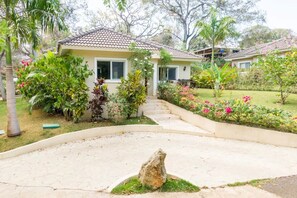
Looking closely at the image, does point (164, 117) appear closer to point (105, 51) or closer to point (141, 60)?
point (141, 60)

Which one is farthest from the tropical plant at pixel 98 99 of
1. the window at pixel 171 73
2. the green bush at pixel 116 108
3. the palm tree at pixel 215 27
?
the palm tree at pixel 215 27

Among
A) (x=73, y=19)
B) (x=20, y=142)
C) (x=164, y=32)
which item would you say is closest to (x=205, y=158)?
(x=20, y=142)

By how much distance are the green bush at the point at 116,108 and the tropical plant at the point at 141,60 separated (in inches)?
107

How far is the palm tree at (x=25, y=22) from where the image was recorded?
744 centimetres

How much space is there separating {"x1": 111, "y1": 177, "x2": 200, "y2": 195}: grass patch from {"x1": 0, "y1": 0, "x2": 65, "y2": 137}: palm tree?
236 inches

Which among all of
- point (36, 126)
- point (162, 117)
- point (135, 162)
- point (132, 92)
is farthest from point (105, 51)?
point (135, 162)

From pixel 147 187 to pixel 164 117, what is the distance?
765 cm

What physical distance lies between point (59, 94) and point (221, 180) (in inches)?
314

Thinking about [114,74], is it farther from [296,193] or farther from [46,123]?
[296,193]

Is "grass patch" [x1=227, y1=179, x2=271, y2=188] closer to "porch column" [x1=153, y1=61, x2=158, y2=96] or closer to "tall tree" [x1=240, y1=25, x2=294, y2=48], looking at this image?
"porch column" [x1=153, y1=61, x2=158, y2=96]

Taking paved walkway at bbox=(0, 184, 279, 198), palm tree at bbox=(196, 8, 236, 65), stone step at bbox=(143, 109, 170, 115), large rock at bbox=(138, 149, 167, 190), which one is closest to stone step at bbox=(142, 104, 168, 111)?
stone step at bbox=(143, 109, 170, 115)

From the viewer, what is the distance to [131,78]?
10.8 m

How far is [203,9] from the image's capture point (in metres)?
34.2

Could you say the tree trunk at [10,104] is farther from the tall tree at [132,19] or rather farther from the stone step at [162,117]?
the tall tree at [132,19]
